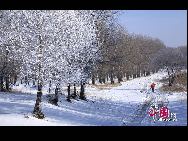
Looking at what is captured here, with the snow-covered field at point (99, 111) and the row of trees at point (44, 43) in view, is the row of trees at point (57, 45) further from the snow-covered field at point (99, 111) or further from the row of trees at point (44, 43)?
the snow-covered field at point (99, 111)

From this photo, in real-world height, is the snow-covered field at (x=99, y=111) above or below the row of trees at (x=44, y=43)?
below

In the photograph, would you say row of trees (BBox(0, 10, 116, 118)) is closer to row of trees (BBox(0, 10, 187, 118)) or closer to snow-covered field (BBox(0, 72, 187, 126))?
row of trees (BBox(0, 10, 187, 118))

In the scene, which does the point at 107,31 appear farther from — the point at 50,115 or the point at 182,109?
the point at 182,109
